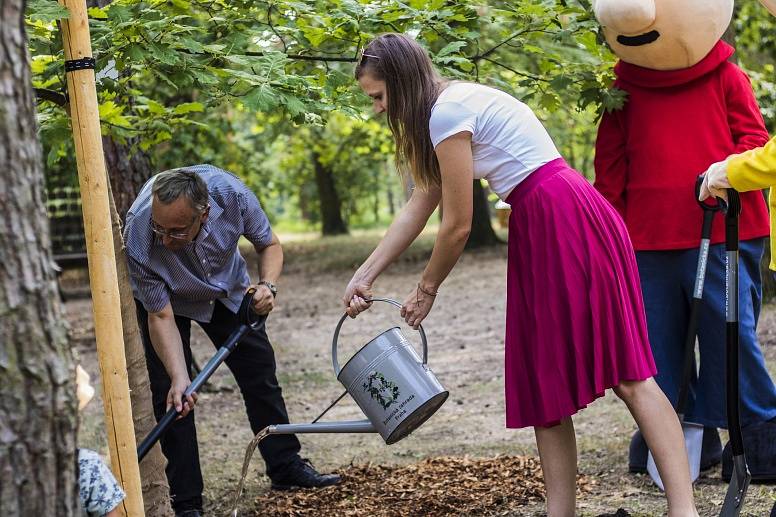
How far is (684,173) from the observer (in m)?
3.81

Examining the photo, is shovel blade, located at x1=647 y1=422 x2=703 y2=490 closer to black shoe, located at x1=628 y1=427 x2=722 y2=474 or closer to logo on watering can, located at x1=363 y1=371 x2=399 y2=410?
black shoe, located at x1=628 y1=427 x2=722 y2=474

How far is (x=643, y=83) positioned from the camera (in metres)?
3.91

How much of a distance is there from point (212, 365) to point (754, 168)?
1.84 meters

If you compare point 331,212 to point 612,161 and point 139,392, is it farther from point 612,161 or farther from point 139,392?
point 139,392

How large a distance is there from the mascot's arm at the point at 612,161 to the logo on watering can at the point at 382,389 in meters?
1.28

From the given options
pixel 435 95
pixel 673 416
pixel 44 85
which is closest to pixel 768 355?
pixel 673 416

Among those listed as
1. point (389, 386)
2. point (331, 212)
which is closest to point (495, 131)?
point (389, 386)

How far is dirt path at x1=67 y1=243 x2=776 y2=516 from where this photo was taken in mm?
4074

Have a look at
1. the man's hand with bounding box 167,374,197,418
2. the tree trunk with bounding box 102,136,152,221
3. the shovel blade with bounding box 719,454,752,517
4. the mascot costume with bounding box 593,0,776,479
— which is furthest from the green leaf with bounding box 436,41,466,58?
the tree trunk with bounding box 102,136,152,221

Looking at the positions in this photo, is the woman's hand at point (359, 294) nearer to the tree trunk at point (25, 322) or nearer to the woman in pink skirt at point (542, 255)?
the woman in pink skirt at point (542, 255)

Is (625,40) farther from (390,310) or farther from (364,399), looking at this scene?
(390,310)

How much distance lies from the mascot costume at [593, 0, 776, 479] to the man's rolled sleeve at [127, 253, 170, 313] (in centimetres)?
176

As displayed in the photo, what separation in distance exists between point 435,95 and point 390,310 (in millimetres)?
6925

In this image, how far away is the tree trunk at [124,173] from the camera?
5621mm
